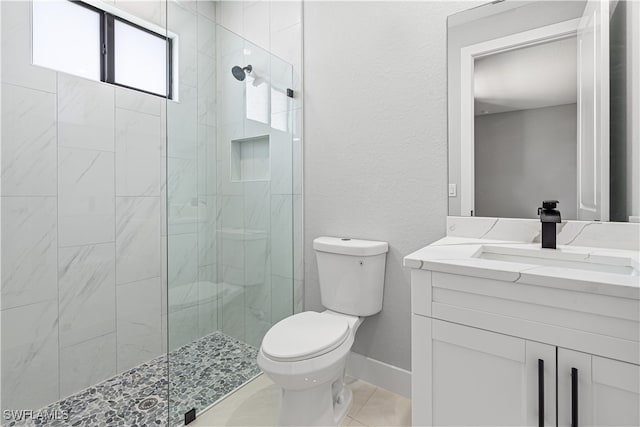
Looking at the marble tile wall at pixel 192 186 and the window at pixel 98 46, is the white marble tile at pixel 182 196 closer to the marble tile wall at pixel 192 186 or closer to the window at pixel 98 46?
the marble tile wall at pixel 192 186

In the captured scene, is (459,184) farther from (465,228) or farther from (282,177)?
(282,177)

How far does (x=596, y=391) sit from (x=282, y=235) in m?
1.54

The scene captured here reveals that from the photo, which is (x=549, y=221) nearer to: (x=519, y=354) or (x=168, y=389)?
(x=519, y=354)

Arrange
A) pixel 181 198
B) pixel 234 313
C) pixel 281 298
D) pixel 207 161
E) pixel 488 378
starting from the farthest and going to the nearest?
pixel 281 298, pixel 234 313, pixel 207 161, pixel 181 198, pixel 488 378

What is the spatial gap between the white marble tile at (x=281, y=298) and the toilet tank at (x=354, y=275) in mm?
378

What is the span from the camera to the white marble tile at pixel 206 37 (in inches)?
59.3

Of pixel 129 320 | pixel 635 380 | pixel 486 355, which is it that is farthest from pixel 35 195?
pixel 635 380

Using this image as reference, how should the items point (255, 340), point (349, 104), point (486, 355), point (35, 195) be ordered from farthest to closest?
point (255, 340), point (349, 104), point (35, 195), point (486, 355)

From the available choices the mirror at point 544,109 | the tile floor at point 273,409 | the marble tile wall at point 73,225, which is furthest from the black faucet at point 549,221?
the marble tile wall at point 73,225

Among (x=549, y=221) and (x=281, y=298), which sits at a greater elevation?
(x=549, y=221)

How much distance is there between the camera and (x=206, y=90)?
153 cm

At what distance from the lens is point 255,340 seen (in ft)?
6.17

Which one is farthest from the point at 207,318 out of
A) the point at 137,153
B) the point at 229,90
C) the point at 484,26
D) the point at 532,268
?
the point at 484,26

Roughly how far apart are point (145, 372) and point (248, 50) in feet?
6.45
